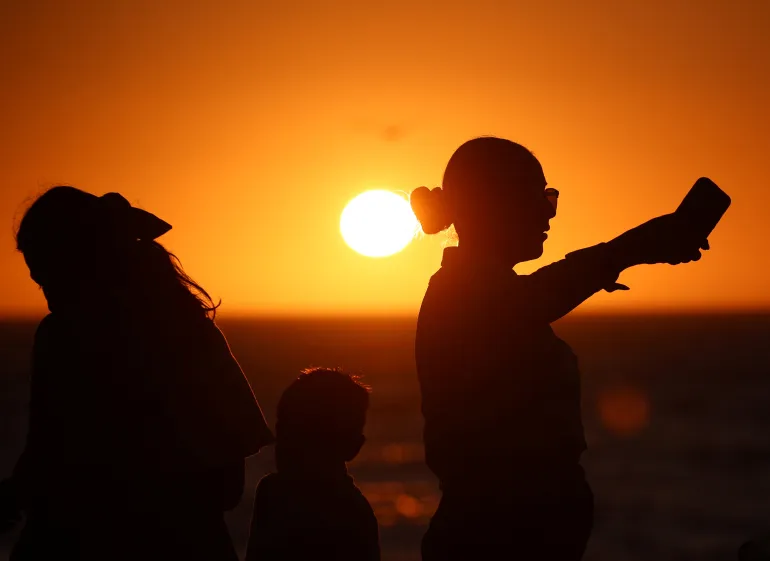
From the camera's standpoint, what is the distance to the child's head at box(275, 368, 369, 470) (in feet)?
12.1

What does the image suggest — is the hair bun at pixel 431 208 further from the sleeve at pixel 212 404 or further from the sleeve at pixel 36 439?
the sleeve at pixel 36 439

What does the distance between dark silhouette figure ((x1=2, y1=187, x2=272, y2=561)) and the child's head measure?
19.7 inches

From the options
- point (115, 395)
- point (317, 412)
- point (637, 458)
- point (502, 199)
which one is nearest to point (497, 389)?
point (502, 199)

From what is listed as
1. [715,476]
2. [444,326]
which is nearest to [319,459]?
[444,326]

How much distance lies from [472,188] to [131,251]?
3.44ft

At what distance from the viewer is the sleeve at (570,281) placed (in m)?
2.67

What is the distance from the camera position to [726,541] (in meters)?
22.9

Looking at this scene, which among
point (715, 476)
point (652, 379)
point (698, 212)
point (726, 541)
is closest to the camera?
point (698, 212)

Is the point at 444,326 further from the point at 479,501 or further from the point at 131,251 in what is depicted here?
the point at 131,251

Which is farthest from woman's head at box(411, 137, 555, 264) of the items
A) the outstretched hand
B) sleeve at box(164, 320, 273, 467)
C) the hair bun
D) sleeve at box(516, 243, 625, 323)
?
sleeve at box(164, 320, 273, 467)

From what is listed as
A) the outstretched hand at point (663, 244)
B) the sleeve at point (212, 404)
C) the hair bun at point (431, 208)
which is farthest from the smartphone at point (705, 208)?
the sleeve at point (212, 404)

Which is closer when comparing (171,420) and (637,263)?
(637,263)

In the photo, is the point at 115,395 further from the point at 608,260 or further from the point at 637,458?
the point at 637,458

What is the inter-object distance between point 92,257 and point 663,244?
1662mm
